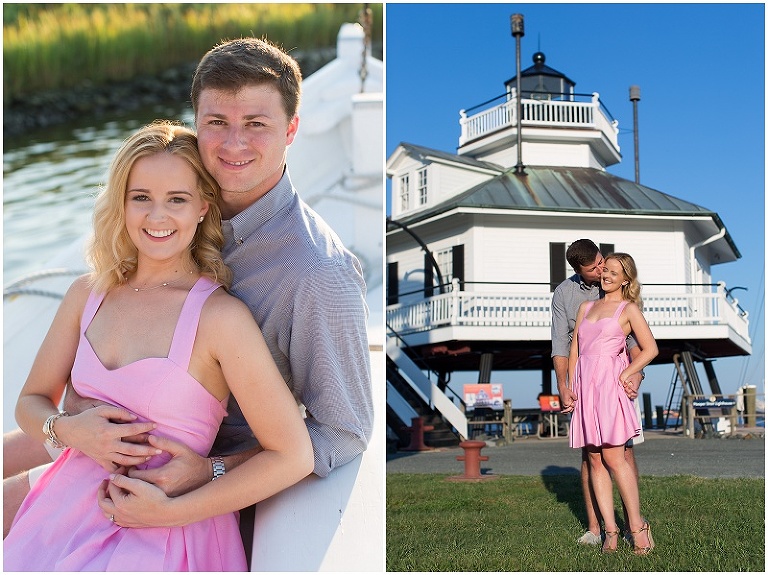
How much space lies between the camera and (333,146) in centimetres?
575

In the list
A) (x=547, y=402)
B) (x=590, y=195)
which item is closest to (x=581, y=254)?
(x=590, y=195)

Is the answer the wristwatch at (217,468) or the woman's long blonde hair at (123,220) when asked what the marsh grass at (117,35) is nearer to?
the woman's long blonde hair at (123,220)

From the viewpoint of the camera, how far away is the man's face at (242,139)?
195 centimetres

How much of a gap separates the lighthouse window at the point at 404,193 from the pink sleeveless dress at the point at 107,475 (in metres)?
5.10

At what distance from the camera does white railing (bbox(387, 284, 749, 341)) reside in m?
4.16

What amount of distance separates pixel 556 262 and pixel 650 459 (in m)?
1.10

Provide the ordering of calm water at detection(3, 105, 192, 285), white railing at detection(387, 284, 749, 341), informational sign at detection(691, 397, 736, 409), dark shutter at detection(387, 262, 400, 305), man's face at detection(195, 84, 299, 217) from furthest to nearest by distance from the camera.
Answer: dark shutter at detection(387, 262, 400, 305) → calm water at detection(3, 105, 192, 285) → informational sign at detection(691, 397, 736, 409) → white railing at detection(387, 284, 749, 341) → man's face at detection(195, 84, 299, 217)

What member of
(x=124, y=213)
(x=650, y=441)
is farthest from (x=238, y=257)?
(x=650, y=441)

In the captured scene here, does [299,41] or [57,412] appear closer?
[57,412]

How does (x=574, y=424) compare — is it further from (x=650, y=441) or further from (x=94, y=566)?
(x=650, y=441)

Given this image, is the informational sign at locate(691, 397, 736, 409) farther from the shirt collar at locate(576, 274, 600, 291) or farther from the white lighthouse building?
the shirt collar at locate(576, 274, 600, 291)

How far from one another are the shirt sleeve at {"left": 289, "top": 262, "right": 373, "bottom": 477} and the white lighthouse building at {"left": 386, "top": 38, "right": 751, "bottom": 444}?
2134 millimetres

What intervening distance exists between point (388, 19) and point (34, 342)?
2.37m

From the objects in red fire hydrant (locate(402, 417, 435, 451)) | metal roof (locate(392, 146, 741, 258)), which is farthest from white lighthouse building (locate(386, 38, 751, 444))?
red fire hydrant (locate(402, 417, 435, 451))
